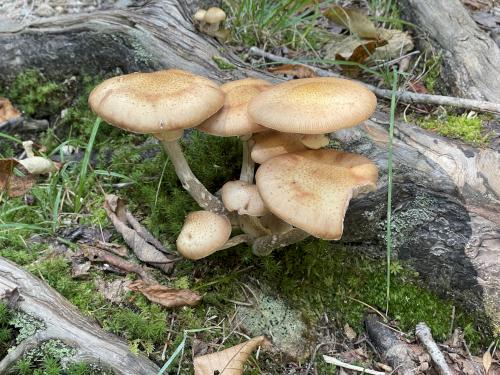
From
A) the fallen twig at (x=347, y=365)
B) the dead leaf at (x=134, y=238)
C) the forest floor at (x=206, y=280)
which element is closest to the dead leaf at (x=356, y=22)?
the forest floor at (x=206, y=280)

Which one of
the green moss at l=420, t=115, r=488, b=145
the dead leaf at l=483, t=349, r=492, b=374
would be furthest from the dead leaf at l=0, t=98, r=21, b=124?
the dead leaf at l=483, t=349, r=492, b=374

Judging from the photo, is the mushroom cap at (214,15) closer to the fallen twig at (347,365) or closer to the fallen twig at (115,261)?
the fallen twig at (115,261)

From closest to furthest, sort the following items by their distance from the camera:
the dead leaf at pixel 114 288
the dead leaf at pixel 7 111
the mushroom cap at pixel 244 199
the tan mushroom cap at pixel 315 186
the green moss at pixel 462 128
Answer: the tan mushroom cap at pixel 315 186, the mushroom cap at pixel 244 199, the dead leaf at pixel 114 288, the green moss at pixel 462 128, the dead leaf at pixel 7 111

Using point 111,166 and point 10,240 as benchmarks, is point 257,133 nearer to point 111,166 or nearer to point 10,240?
point 111,166

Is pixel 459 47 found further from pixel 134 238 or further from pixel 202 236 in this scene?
pixel 134 238

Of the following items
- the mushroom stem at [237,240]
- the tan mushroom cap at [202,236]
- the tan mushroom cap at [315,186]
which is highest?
the tan mushroom cap at [315,186]

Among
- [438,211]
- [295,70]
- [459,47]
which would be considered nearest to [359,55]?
[295,70]
